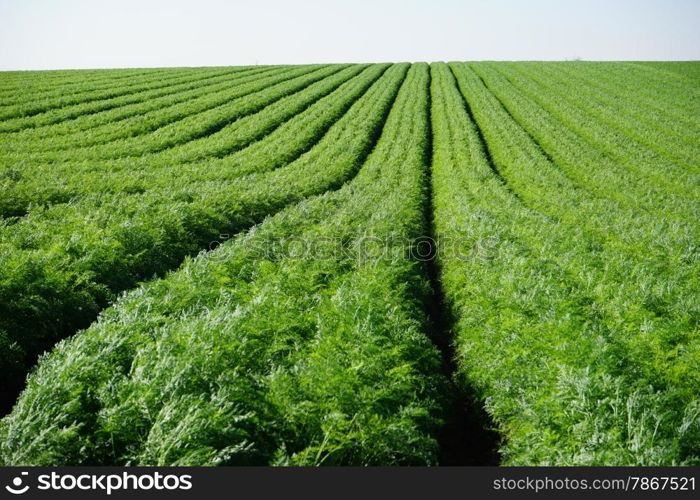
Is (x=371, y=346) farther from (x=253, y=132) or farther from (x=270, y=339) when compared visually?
(x=253, y=132)

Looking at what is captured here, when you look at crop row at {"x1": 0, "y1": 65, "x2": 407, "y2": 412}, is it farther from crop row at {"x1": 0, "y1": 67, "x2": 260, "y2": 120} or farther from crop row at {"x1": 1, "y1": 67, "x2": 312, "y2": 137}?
crop row at {"x1": 0, "y1": 67, "x2": 260, "y2": 120}

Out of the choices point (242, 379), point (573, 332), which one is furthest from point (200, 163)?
point (573, 332)

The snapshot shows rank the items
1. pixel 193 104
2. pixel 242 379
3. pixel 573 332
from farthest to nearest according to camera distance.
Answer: pixel 193 104
pixel 573 332
pixel 242 379

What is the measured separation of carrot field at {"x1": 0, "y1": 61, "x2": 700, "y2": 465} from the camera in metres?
4.36

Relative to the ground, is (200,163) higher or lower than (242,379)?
higher

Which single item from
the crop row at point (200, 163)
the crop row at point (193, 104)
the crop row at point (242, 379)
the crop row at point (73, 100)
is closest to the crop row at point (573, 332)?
the crop row at point (242, 379)

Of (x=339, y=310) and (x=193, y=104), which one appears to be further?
(x=193, y=104)

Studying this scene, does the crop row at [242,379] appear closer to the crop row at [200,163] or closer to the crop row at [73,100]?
the crop row at [200,163]

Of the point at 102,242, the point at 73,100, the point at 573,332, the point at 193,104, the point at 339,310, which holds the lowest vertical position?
the point at 573,332

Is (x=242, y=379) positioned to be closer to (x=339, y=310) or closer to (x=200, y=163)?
(x=339, y=310)

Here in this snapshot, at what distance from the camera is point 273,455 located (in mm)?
4152

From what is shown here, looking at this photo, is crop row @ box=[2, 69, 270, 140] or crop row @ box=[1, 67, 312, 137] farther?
crop row @ box=[1, 67, 312, 137]

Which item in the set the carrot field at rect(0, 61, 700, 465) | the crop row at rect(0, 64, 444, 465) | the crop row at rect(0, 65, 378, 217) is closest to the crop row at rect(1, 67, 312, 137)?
the carrot field at rect(0, 61, 700, 465)

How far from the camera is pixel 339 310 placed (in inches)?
268
